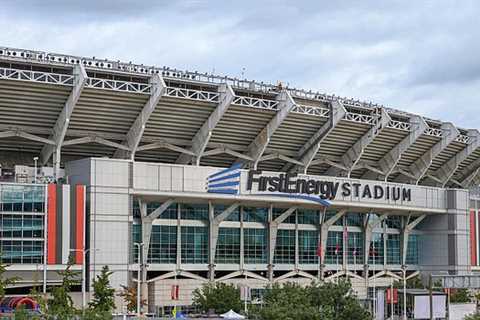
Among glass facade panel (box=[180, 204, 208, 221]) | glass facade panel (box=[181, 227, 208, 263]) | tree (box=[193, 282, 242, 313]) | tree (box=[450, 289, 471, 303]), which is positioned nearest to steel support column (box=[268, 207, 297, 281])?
glass facade panel (box=[181, 227, 208, 263])

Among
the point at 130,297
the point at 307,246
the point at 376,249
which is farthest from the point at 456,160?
the point at 130,297

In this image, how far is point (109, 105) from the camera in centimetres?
8844

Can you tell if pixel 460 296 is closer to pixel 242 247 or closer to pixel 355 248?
pixel 355 248

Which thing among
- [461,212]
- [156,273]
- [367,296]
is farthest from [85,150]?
[461,212]

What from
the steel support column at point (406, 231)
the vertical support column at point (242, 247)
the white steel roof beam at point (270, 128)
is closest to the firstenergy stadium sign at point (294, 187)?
the white steel roof beam at point (270, 128)

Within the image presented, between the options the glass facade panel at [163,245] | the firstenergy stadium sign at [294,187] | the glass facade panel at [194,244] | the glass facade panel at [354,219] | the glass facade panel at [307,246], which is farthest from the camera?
the glass facade panel at [354,219]

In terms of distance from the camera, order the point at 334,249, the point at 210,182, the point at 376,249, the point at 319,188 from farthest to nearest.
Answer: the point at 376,249, the point at 334,249, the point at 319,188, the point at 210,182

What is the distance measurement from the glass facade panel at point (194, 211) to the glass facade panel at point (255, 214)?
557cm

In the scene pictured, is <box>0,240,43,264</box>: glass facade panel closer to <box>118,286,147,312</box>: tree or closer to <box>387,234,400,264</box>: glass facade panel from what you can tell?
<box>118,286,147,312</box>: tree

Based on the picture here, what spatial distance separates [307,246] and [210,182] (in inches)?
743

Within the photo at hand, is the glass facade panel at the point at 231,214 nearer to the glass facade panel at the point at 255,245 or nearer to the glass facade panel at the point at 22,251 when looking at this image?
the glass facade panel at the point at 255,245

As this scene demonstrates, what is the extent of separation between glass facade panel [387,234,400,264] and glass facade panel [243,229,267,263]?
21.1 meters

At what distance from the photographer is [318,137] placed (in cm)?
10312

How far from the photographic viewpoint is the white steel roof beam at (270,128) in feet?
315
